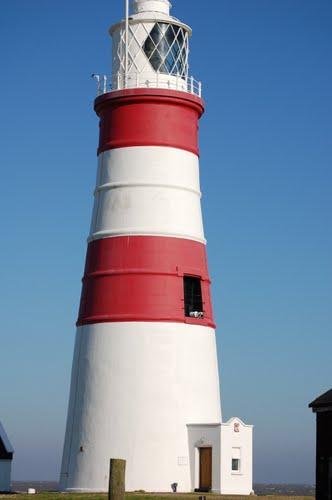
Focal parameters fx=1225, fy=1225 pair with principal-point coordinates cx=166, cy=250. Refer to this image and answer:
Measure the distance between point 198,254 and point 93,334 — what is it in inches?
167

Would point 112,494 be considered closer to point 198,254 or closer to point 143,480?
point 143,480

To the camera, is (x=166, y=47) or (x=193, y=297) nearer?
(x=193, y=297)

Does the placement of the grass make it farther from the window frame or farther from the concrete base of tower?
the window frame

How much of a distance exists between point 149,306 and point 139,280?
0.88m

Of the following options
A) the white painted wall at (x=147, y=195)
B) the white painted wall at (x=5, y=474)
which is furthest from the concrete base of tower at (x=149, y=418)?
the white painted wall at (x=5, y=474)

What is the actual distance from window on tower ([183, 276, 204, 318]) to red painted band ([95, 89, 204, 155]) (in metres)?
4.23

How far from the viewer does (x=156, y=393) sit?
123 ft

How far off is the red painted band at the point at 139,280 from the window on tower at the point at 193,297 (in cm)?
34

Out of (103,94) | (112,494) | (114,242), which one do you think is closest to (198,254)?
(114,242)

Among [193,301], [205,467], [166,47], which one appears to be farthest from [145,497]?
[166,47]

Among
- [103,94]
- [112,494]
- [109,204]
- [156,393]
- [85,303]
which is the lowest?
[112,494]

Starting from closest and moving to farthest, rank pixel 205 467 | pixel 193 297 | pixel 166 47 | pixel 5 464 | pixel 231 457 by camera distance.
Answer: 1. pixel 205 467
2. pixel 231 457
3. pixel 193 297
4. pixel 166 47
5. pixel 5 464

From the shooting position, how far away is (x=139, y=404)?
37.4 meters

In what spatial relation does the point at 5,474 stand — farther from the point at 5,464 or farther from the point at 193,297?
the point at 193,297
